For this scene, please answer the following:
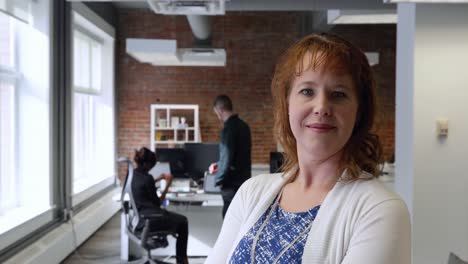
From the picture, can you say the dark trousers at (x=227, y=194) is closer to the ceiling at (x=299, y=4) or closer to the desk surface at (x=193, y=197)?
the desk surface at (x=193, y=197)

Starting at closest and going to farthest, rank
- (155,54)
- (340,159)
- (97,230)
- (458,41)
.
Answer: (340,159) < (458,41) < (155,54) < (97,230)

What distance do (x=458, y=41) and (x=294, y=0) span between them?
252cm

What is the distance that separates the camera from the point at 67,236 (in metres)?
5.18

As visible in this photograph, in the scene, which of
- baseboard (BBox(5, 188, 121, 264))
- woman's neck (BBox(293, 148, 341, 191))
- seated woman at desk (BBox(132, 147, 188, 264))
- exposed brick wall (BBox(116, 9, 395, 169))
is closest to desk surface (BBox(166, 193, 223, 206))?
seated woman at desk (BBox(132, 147, 188, 264))

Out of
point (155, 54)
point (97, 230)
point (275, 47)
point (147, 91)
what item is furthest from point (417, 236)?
point (147, 91)

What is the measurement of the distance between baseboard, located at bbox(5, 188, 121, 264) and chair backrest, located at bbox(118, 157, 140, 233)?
2.75 ft

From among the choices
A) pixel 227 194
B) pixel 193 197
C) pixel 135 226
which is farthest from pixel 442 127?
pixel 135 226

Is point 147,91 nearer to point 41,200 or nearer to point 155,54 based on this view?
point 155,54

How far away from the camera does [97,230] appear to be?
649 centimetres

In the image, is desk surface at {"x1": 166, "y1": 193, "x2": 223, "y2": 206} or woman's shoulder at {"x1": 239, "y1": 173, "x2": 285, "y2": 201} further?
desk surface at {"x1": 166, "y1": 193, "x2": 223, "y2": 206}

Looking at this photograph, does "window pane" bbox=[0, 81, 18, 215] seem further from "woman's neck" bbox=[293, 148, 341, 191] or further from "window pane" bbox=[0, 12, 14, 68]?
"woman's neck" bbox=[293, 148, 341, 191]

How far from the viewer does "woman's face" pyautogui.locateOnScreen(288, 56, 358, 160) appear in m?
0.92

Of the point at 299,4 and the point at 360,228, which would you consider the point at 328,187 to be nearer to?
the point at 360,228

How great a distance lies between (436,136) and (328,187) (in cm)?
303
